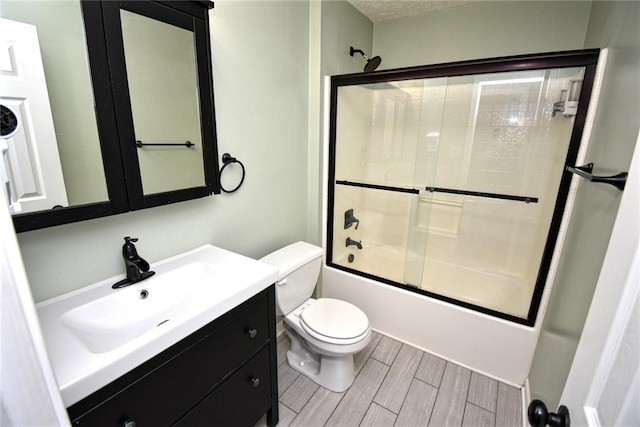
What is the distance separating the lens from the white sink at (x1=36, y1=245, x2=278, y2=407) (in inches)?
29.1

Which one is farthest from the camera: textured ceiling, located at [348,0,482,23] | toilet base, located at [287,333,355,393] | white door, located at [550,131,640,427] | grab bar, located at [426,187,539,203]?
textured ceiling, located at [348,0,482,23]

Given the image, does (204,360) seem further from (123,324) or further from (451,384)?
(451,384)

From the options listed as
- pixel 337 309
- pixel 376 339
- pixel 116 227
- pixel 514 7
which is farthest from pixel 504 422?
pixel 514 7

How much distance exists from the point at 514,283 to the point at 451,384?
0.90 meters

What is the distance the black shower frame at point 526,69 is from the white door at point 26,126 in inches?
61.7

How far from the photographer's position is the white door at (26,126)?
0.84 m

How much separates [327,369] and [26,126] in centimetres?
175

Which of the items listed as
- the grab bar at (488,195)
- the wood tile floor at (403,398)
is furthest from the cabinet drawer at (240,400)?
the grab bar at (488,195)

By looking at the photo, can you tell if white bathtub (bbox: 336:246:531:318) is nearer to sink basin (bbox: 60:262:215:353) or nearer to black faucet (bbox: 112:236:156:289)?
sink basin (bbox: 60:262:215:353)

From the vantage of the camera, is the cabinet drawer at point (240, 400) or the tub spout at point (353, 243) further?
the tub spout at point (353, 243)

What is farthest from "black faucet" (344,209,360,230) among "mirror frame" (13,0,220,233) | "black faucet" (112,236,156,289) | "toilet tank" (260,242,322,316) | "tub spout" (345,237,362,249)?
"black faucet" (112,236,156,289)

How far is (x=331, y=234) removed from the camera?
7.52 ft

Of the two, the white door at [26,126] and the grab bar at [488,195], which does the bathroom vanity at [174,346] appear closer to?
the white door at [26,126]

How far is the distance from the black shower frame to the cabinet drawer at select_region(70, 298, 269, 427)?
3.87ft
